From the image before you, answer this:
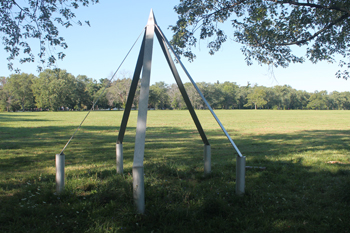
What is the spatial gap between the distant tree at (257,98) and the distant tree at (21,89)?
9333 cm

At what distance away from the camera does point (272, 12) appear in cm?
827

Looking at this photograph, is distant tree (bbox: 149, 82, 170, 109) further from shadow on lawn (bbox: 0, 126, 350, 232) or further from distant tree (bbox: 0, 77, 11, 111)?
shadow on lawn (bbox: 0, 126, 350, 232)

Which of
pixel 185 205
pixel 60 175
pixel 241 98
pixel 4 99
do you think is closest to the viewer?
pixel 185 205

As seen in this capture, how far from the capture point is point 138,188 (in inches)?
132

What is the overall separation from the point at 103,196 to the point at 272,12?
25.6ft

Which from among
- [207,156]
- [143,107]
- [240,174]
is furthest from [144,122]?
[207,156]

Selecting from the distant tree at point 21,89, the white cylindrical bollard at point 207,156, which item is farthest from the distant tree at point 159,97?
the white cylindrical bollard at point 207,156

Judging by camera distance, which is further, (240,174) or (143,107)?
(240,174)

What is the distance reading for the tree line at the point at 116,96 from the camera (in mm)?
78375

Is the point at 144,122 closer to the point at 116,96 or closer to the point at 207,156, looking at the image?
the point at 207,156

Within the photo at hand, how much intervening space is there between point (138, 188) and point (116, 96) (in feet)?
273

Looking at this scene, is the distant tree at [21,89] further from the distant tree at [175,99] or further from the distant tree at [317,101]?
the distant tree at [317,101]

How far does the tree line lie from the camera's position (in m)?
78.4

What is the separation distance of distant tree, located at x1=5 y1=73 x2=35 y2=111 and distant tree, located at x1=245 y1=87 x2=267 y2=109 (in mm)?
93330
